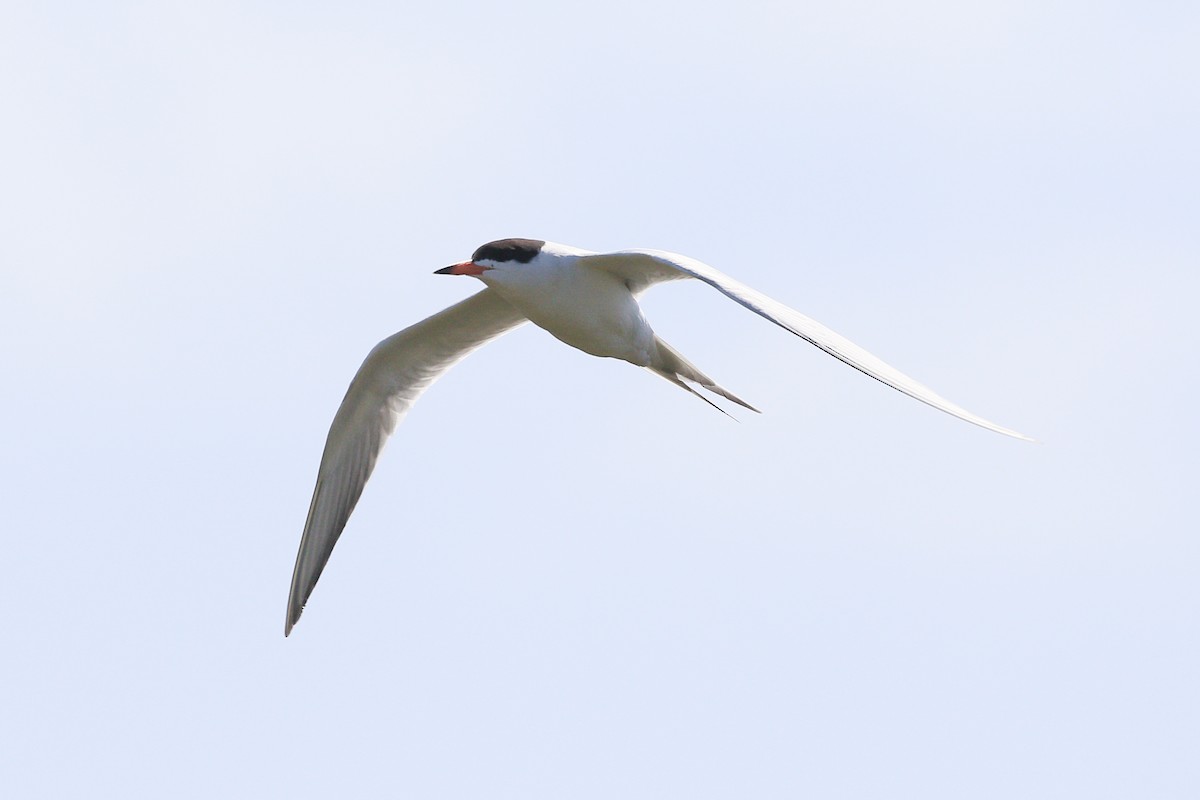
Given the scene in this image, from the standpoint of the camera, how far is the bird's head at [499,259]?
10102mm

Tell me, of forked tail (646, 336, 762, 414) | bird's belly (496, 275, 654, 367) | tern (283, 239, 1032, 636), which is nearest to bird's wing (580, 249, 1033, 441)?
tern (283, 239, 1032, 636)

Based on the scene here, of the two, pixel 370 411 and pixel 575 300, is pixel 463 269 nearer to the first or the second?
pixel 575 300

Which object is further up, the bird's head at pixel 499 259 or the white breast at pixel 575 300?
the bird's head at pixel 499 259

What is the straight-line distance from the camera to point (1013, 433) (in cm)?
727

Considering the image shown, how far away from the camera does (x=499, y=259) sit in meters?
10.1

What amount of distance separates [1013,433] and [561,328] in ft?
12.2

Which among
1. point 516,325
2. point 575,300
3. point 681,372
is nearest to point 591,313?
point 575,300

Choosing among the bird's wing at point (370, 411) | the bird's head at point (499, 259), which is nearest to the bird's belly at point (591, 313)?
the bird's head at point (499, 259)

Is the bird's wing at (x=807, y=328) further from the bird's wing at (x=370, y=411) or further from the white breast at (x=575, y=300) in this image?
the bird's wing at (x=370, y=411)

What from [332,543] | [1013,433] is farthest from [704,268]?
[332,543]

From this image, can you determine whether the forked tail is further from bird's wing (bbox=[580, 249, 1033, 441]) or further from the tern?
bird's wing (bbox=[580, 249, 1033, 441])

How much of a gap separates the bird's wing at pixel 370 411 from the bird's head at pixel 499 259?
1705mm

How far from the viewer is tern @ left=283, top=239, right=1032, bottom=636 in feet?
27.5

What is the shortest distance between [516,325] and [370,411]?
4.29ft
